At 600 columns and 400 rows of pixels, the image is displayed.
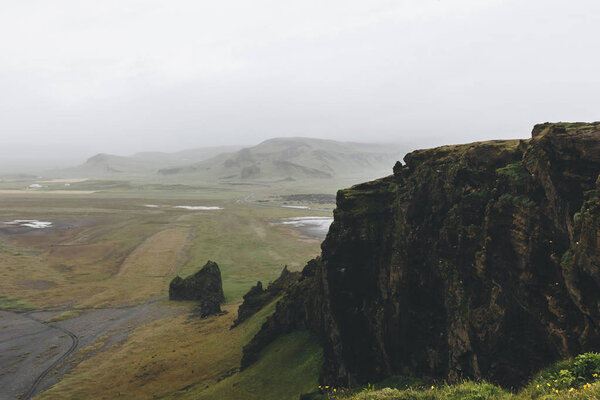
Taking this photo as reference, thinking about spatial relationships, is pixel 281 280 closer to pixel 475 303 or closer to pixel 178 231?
pixel 475 303

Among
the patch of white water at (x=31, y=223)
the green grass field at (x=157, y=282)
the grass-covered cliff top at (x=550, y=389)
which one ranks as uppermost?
the grass-covered cliff top at (x=550, y=389)

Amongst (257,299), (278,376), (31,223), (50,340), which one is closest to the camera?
(278,376)

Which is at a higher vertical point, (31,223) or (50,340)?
(31,223)

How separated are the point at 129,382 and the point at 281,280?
22.3 metres

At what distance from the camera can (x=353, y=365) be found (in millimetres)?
23781

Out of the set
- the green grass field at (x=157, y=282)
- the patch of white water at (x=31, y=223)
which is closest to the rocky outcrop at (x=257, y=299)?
the green grass field at (x=157, y=282)

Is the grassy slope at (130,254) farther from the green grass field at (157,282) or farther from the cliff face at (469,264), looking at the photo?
the cliff face at (469,264)

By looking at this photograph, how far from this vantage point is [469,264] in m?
18.2

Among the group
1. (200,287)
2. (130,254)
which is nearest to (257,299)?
(200,287)

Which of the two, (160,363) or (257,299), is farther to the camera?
(257,299)

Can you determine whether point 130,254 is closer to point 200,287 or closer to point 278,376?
point 200,287

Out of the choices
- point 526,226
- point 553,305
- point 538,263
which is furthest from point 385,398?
point 526,226

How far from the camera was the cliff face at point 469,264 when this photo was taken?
1384 cm

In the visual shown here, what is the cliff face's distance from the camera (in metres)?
13.8
